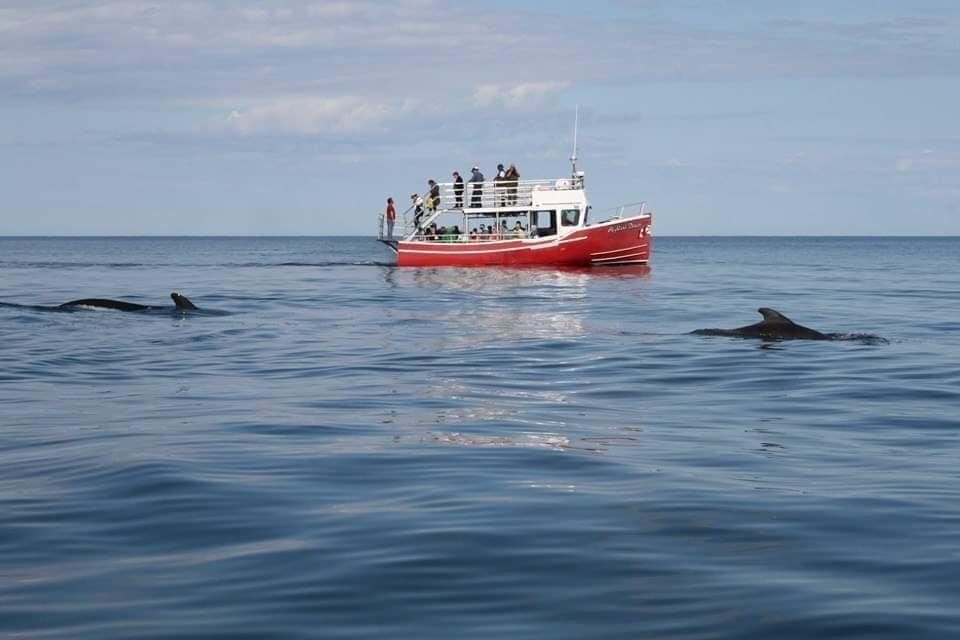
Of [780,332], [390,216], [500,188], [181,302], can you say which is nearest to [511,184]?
[500,188]

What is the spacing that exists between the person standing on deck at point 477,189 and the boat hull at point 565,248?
158cm

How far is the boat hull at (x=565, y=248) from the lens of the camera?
55.1 metres

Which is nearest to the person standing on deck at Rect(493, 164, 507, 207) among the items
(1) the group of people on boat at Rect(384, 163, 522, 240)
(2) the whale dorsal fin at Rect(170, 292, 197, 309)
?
(1) the group of people on boat at Rect(384, 163, 522, 240)

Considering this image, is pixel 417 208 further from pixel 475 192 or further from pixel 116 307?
pixel 116 307

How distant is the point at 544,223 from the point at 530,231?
65 cm

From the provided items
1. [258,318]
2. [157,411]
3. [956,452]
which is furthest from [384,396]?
[258,318]

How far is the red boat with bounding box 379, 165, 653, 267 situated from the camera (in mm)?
55156

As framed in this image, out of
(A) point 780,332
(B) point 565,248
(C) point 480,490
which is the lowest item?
(C) point 480,490

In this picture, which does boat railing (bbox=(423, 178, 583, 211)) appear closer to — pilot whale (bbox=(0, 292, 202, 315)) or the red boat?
the red boat

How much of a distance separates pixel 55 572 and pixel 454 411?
7455mm

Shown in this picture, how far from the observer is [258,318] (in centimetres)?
3064

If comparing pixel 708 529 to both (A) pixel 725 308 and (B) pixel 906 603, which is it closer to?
(B) pixel 906 603

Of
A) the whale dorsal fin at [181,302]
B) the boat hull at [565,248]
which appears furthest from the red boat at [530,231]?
the whale dorsal fin at [181,302]

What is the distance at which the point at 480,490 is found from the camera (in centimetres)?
971
